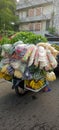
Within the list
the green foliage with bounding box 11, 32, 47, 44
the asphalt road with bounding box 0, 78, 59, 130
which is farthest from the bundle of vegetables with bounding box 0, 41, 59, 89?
the asphalt road with bounding box 0, 78, 59, 130

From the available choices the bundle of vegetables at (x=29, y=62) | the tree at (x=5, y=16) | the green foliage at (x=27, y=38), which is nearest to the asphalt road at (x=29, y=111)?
the bundle of vegetables at (x=29, y=62)

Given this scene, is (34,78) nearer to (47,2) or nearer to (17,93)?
(17,93)

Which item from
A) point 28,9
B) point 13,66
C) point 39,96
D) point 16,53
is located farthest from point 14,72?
point 28,9

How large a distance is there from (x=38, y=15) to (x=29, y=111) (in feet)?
90.7

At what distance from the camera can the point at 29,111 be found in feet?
12.9

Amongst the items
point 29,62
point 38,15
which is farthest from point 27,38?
point 38,15

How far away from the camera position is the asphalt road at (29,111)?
131 inches

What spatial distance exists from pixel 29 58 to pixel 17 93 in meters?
1.38

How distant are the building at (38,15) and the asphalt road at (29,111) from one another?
2251 cm

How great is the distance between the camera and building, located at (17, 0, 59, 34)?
26.5m

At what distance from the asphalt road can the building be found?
22.5m

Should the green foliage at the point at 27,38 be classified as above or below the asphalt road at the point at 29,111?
above

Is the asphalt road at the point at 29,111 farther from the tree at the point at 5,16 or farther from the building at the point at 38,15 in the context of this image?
the tree at the point at 5,16

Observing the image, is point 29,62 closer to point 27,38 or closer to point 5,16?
point 27,38
